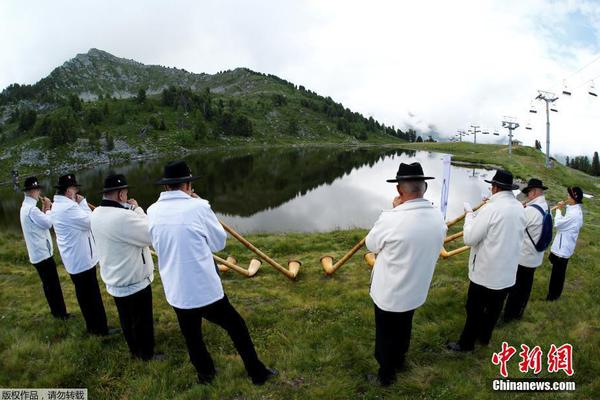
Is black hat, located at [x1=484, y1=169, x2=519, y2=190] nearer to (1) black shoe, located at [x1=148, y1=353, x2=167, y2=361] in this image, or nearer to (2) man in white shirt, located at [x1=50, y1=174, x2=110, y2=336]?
(1) black shoe, located at [x1=148, y1=353, x2=167, y2=361]

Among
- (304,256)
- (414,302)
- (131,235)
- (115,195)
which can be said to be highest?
(115,195)

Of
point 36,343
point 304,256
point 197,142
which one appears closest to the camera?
point 36,343

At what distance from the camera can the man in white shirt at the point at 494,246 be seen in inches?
186

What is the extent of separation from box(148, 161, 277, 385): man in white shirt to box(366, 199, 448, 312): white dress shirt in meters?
2.03

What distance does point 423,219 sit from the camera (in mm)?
3873

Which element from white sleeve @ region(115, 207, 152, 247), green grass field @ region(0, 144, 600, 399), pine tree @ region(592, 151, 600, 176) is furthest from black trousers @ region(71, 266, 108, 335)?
pine tree @ region(592, 151, 600, 176)

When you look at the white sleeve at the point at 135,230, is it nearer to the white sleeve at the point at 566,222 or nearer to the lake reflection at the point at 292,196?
the white sleeve at the point at 566,222

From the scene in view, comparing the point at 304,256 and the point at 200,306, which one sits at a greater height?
the point at 200,306

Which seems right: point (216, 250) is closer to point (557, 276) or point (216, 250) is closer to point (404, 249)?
point (404, 249)

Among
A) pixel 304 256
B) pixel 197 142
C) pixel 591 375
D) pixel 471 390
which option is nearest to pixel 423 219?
pixel 471 390

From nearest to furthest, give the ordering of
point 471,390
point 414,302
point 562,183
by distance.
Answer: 1. point 414,302
2. point 471,390
3. point 562,183

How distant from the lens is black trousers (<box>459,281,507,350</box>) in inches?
199

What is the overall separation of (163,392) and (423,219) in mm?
4201

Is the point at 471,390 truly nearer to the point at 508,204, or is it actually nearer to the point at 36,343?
the point at 508,204
